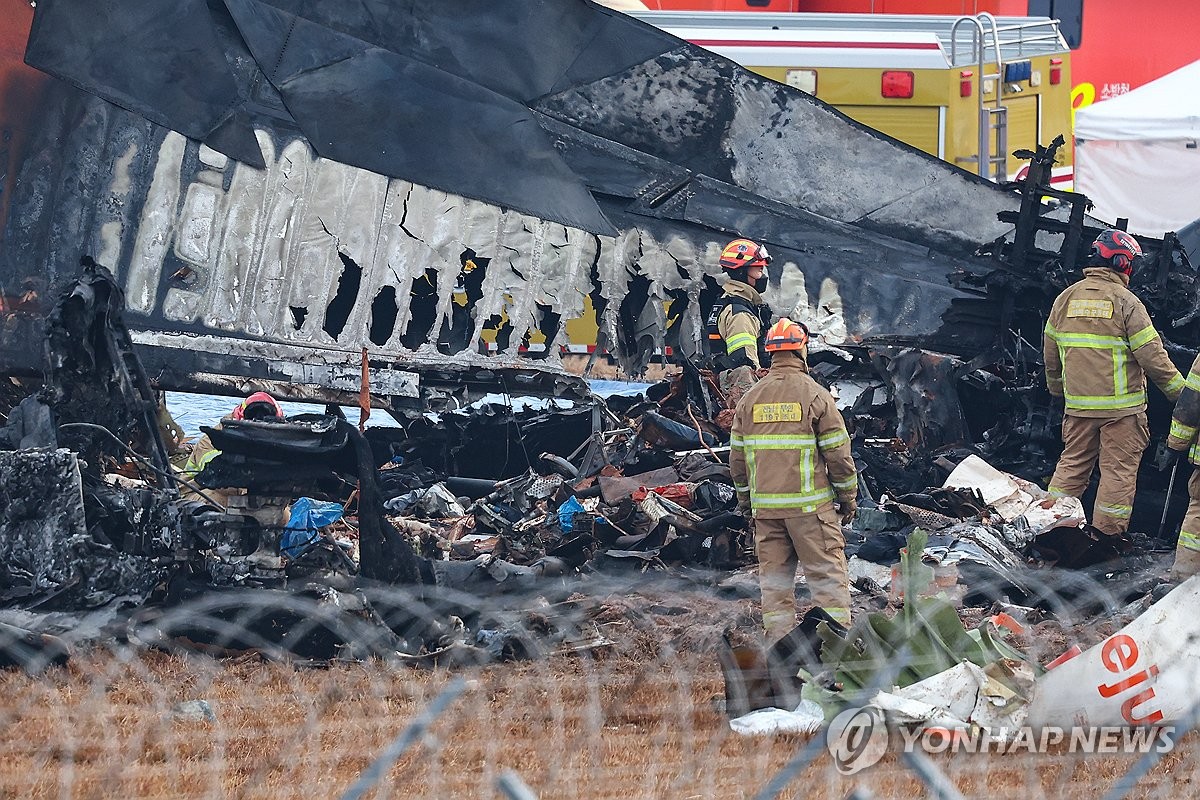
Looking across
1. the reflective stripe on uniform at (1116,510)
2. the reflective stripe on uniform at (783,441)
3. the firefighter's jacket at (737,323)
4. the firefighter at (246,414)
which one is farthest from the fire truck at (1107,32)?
the reflective stripe on uniform at (783,441)

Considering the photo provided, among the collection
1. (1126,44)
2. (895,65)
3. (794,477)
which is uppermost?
(1126,44)

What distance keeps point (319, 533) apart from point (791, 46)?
7498mm

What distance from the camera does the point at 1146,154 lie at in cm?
1499

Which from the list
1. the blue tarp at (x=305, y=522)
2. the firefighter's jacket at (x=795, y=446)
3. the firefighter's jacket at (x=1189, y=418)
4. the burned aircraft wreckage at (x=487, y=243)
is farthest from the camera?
the burned aircraft wreckage at (x=487, y=243)

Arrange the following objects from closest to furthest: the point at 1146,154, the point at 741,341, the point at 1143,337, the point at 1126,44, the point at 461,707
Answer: the point at 461,707 → the point at 1143,337 → the point at 741,341 → the point at 1146,154 → the point at 1126,44

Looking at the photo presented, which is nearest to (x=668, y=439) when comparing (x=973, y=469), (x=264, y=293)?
(x=973, y=469)

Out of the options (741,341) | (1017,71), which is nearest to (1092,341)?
(741,341)

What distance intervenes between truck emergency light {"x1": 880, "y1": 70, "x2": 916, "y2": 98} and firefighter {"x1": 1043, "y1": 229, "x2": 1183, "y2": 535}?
16.5 feet

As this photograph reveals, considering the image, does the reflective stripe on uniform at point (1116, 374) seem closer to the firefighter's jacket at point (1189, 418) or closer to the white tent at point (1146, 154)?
the firefighter's jacket at point (1189, 418)

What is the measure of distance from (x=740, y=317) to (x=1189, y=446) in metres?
2.45

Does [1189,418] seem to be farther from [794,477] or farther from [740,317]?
[740,317]

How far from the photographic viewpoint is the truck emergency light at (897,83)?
41.8 ft

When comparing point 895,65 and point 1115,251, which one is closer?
point 1115,251

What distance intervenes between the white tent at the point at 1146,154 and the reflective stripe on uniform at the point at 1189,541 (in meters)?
8.81
